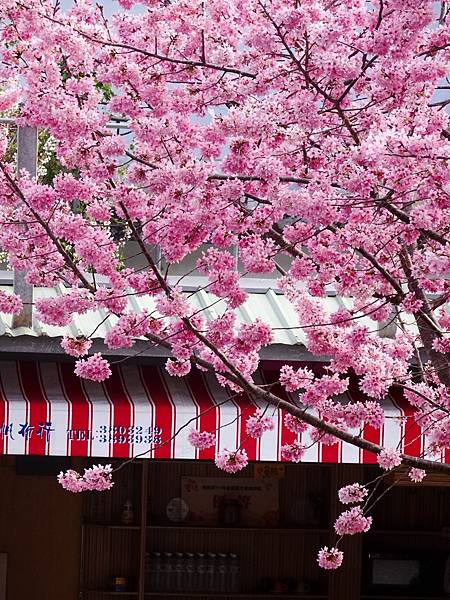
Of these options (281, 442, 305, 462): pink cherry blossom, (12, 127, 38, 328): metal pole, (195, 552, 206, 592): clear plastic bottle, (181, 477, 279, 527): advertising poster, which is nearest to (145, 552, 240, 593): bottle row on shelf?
(195, 552, 206, 592): clear plastic bottle

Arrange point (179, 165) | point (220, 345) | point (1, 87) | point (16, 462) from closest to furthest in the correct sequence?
point (179, 165)
point (220, 345)
point (1, 87)
point (16, 462)

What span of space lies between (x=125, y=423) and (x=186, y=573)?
9.04 feet

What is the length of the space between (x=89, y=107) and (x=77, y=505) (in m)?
5.02

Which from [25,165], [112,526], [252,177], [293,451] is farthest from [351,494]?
[112,526]

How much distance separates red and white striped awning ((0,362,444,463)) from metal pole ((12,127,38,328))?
0.46m

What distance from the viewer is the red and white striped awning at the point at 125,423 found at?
730 centimetres

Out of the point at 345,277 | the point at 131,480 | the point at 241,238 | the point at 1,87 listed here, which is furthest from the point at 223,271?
the point at 131,480

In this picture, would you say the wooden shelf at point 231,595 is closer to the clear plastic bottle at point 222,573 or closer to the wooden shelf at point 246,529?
the clear plastic bottle at point 222,573

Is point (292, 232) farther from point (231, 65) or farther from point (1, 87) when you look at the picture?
point (1, 87)

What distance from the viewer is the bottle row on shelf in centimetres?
973

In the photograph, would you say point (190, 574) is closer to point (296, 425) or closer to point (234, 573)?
point (234, 573)

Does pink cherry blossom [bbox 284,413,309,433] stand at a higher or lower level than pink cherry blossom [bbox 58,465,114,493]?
higher

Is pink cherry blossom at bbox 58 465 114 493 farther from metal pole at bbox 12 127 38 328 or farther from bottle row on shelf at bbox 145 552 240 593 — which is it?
bottle row on shelf at bbox 145 552 240 593

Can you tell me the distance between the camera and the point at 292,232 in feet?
17.7
